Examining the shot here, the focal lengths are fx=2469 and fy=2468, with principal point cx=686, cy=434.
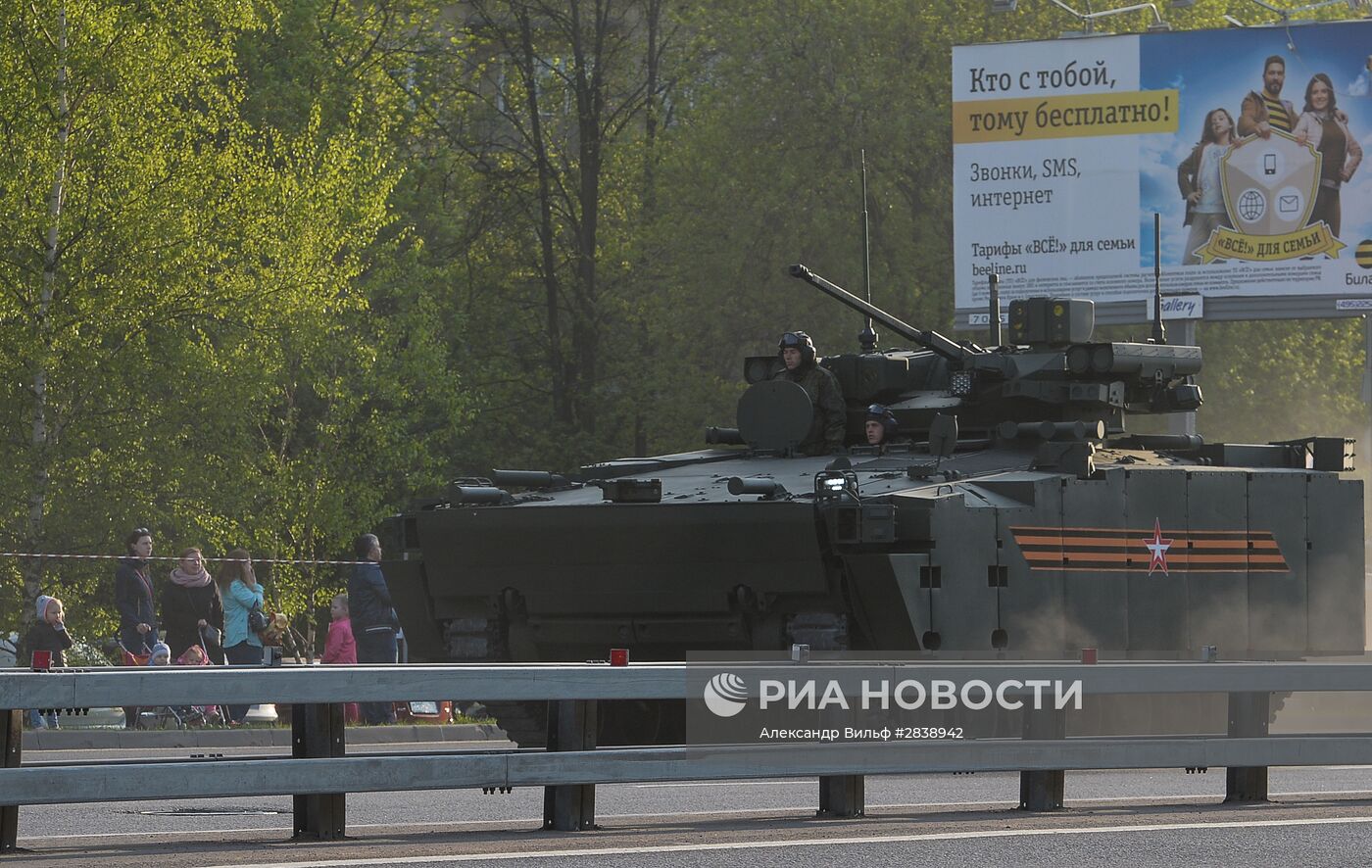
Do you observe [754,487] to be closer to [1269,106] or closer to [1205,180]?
[1205,180]

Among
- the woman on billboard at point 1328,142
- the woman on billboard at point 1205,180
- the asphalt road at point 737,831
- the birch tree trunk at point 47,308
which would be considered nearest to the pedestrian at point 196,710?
the birch tree trunk at point 47,308

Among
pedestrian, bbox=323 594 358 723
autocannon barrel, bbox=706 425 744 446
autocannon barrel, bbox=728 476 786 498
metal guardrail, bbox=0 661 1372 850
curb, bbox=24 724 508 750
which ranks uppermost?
autocannon barrel, bbox=706 425 744 446

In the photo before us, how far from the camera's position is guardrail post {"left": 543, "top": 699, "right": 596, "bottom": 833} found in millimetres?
9609

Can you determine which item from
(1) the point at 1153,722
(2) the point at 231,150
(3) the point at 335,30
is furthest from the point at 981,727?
(3) the point at 335,30

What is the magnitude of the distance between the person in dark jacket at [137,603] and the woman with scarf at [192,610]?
0.55ft

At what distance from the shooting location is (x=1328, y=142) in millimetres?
30469

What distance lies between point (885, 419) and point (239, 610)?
6.26 meters

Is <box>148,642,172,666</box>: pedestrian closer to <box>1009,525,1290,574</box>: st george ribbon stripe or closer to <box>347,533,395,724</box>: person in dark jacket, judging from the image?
<box>347,533,395,724</box>: person in dark jacket

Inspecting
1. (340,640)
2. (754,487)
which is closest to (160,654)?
(340,640)

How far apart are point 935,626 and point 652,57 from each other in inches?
1116

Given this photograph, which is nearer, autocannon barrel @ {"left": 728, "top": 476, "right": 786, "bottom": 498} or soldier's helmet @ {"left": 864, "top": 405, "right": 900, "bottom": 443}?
autocannon barrel @ {"left": 728, "top": 476, "right": 786, "bottom": 498}

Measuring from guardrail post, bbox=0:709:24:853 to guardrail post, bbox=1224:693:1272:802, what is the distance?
206 inches

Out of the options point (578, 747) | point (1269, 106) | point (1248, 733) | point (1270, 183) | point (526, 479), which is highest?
point (1269, 106)

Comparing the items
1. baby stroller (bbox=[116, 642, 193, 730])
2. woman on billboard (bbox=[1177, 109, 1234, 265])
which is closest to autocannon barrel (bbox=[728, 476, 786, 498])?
baby stroller (bbox=[116, 642, 193, 730])
